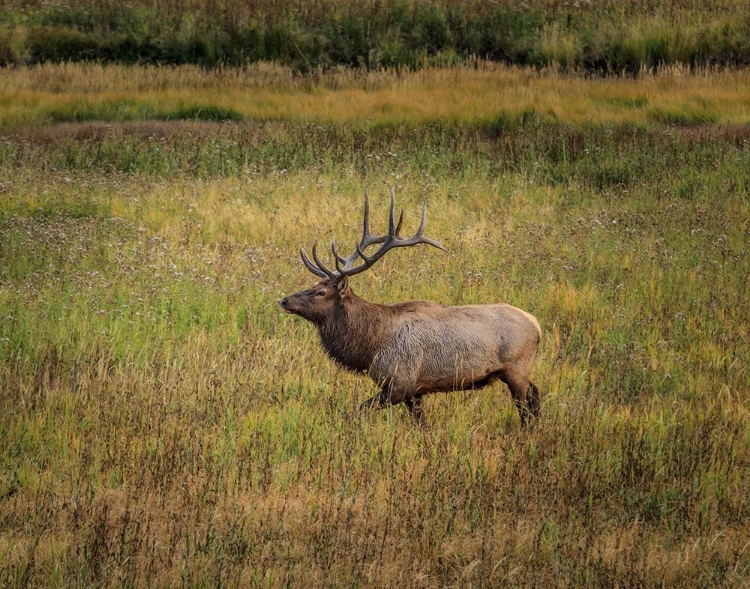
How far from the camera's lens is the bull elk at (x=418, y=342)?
24.3ft

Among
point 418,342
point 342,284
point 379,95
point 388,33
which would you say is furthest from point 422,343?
point 388,33

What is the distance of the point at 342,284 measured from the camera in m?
7.70

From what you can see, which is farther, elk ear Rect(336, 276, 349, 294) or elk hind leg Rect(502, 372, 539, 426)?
elk ear Rect(336, 276, 349, 294)

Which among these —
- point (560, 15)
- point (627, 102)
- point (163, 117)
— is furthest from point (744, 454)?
point (560, 15)

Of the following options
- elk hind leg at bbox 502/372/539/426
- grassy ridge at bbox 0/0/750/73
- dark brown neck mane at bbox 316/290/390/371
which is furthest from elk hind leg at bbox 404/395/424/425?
grassy ridge at bbox 0/0/750/73

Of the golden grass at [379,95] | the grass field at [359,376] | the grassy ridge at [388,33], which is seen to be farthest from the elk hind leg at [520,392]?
the grassy ridge at [388,33]

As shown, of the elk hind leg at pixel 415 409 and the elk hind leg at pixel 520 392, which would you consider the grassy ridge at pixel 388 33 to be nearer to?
the elk hind leg at pixel 520 392

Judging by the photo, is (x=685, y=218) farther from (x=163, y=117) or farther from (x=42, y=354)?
(x=163, y=117)

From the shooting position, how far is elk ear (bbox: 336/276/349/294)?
7684 mm

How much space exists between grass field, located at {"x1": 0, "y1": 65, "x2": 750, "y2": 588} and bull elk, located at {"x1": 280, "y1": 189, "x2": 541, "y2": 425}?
0.23m

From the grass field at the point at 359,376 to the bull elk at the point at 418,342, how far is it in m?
0.23

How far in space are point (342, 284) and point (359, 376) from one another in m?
0.79

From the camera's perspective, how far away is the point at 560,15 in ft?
79.4

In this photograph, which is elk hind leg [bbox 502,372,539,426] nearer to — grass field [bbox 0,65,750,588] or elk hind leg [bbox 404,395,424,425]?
grass field [bbox 0,65,750,588]
